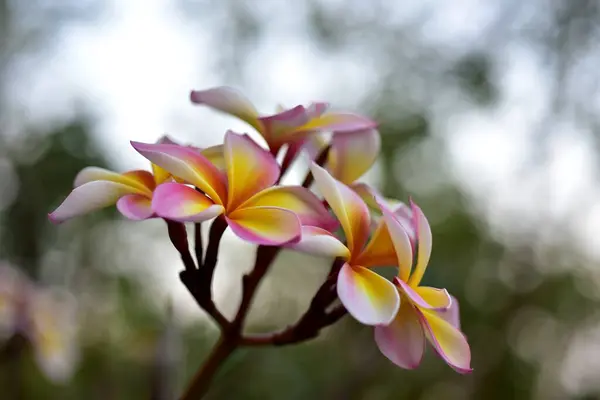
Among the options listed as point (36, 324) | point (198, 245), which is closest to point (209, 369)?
point (198, 245)

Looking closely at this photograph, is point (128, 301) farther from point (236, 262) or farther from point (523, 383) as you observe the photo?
point (523, 383)

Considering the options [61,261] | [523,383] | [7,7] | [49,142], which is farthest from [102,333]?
[523,383]

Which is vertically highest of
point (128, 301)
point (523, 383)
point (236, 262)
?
point (236, 262)

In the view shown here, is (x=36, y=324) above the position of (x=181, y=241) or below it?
below

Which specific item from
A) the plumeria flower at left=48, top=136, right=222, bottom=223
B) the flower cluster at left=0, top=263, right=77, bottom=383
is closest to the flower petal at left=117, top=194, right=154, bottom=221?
the plumeria flower at left=48, top=136, right=222, bottom=223

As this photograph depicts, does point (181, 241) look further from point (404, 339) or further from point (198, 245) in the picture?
point (404, 339)

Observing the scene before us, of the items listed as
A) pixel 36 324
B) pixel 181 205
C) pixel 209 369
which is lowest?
pixel 36 324

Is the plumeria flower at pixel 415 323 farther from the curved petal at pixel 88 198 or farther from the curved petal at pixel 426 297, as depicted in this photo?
the curved petal at pixel 88 198

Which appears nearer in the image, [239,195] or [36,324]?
[239,195]
